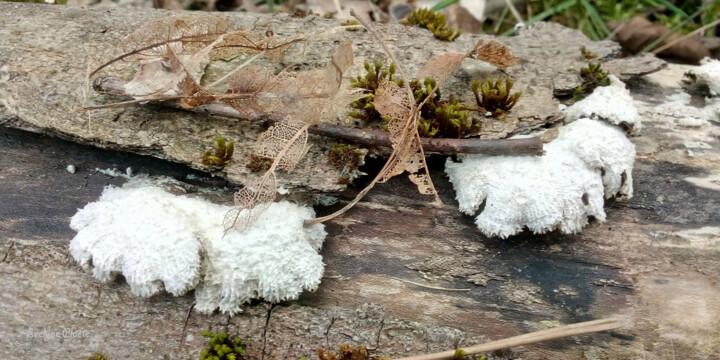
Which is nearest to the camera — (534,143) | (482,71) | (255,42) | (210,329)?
(210,329)

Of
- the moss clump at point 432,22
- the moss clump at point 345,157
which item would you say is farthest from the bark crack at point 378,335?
the moss clump at point 432,22

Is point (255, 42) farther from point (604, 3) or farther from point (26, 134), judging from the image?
point (604, 3)

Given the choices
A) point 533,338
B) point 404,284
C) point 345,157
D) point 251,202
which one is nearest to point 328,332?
point 404,284

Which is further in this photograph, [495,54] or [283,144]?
[495,54]

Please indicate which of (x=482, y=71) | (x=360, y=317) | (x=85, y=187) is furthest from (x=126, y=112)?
(x=482, y=71)

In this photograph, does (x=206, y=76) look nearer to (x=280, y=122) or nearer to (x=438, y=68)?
(x=280, y=122)
